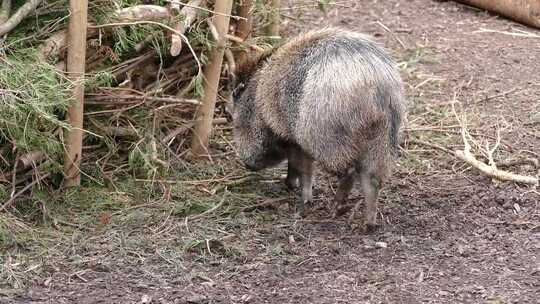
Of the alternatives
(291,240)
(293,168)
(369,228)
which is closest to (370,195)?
(369,228)

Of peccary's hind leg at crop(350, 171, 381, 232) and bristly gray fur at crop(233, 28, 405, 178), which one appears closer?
bristly gray fur at crop(233, 28, 405, 178)

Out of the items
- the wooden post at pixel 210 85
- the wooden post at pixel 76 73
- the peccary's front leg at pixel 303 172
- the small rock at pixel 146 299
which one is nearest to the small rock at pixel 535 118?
the peccary's front leg at pixel 303 172

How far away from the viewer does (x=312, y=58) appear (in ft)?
18.4

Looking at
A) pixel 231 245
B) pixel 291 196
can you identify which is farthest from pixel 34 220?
pixel 291 196

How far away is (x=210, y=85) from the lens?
6.41 m

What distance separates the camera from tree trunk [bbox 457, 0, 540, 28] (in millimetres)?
8852

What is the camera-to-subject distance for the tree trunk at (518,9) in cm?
885

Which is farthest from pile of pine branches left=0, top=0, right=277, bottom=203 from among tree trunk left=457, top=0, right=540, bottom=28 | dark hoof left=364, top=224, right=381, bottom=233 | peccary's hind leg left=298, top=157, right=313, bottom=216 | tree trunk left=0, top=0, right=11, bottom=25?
tree trunk left=457, top=0, right=540, bottom=28

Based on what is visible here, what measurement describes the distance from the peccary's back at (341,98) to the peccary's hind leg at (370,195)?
0.47ft

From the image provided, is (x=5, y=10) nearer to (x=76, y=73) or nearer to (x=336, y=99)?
(x=76, y=73)

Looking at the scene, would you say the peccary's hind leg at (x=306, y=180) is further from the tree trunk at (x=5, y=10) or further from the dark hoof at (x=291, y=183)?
the tree trunk at (x=5, y=10)

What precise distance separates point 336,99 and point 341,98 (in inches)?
1.1

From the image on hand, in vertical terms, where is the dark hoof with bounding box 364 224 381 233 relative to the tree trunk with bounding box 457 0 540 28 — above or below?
below

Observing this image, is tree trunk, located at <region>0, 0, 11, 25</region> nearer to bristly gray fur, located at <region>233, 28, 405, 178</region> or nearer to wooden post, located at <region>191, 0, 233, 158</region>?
wooden post, located at <region>191, 0, 233, 158</region>
